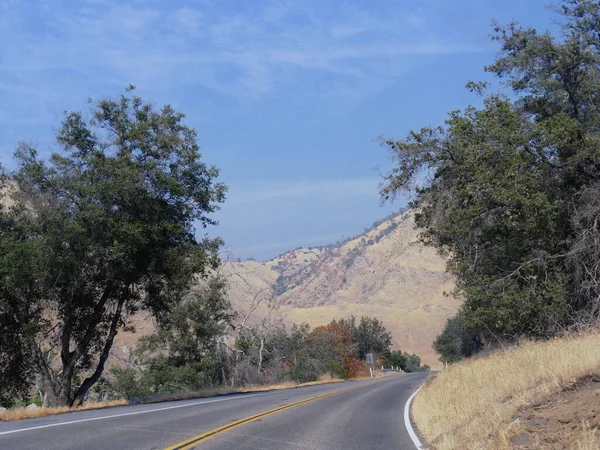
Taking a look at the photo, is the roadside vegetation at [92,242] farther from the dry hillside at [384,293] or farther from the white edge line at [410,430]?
the dry hillside at [384,293]

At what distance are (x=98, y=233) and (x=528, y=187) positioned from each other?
14.8 meters

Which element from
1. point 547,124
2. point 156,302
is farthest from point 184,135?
point 547,124

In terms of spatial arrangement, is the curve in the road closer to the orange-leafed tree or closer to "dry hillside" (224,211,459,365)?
the orange-leafed tree

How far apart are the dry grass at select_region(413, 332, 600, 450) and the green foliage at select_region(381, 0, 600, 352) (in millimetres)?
4822

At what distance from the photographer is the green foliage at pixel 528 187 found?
20625mm

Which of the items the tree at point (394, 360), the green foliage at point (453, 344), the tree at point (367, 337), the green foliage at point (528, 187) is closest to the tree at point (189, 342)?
the green foliage at point (453, 344)

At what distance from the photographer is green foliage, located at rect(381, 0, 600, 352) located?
812 inches

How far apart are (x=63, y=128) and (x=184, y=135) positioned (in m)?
4.50

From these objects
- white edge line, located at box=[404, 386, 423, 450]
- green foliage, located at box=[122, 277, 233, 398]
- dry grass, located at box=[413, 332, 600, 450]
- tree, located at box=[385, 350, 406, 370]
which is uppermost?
green foliage, located at box=[122, 277, 233, 398]

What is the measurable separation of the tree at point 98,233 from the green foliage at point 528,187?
839cm

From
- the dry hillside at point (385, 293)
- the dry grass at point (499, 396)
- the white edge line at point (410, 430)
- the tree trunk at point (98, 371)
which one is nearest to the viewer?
the dry grass at point (499, 396)

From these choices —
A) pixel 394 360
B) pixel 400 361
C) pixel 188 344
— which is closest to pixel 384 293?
pixel 400 361

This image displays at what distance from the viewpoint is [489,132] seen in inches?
837

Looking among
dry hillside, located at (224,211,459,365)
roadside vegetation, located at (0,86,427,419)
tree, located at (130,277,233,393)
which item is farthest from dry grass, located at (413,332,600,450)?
dry hillside, located at (224,211,459,365)
